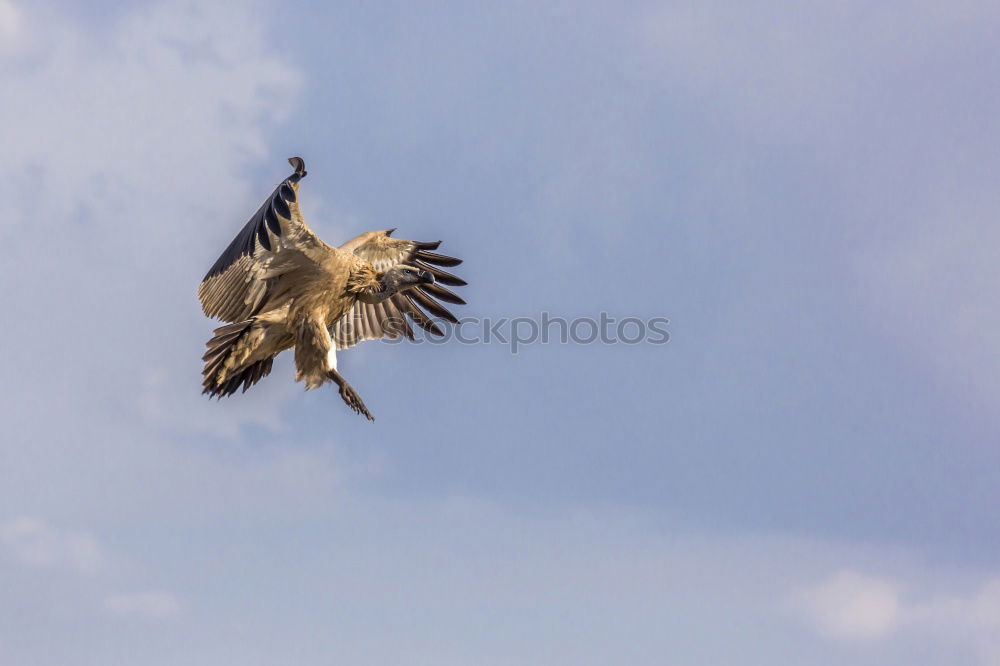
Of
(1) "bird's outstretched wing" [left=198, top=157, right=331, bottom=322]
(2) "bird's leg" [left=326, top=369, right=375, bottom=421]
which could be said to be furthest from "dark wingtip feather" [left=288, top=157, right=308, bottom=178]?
(2) "bird's leg" [left=326, top=369, right=375, bottom=421]

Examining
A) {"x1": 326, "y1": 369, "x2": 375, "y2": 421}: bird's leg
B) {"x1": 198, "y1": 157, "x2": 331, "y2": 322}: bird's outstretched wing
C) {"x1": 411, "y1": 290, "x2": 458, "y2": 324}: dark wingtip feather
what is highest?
{"x1": 411, "y1": 290, "x2": 458, "y2": 324}: dark wingtip feather

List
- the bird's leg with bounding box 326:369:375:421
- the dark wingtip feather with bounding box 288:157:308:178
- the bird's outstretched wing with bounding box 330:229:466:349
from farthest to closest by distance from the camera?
the bird's outstretched wing with bounding box 330:229:466:349
the bird's leg with bounding box 326:369:375:421
the dark wingtip feather with bounding box 288:157:308:178

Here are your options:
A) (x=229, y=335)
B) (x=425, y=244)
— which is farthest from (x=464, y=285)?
(x=229, y=335)

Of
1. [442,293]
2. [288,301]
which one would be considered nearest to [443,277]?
[442,293]

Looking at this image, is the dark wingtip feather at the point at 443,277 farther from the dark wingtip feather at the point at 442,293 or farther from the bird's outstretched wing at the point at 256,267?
the bird's outstretched wing at the point at 256,267

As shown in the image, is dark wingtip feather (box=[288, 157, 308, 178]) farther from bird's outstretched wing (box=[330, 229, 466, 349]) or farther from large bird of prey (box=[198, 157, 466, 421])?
bird's outstretched wing (box=[330, 229, 466, 349])

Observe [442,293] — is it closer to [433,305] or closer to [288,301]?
[433,305]

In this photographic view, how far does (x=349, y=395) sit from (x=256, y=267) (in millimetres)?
1689

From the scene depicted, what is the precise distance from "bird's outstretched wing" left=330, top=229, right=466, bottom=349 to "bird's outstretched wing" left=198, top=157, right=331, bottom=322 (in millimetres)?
1634

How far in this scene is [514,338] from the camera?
12.7 m

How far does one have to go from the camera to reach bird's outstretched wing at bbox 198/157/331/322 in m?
11.0

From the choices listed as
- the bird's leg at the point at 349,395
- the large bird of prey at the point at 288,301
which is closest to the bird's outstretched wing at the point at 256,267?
the large bird of prey at the point at 288,301

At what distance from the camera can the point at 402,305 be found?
13609 millimetres

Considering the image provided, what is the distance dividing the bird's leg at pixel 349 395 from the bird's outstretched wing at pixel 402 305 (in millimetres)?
1572
